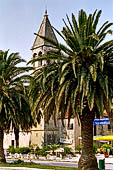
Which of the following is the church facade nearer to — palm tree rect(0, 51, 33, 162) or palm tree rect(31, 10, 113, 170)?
palm tree rect(0, 51, 33, 162)

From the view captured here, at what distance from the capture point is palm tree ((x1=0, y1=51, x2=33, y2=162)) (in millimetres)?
28828

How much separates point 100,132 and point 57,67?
148 feet

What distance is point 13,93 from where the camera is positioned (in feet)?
95.9

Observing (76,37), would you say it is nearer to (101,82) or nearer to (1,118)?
(101,82)

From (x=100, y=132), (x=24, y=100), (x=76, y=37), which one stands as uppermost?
(x=76, y=37)

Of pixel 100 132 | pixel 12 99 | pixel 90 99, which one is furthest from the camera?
pixel 100 132

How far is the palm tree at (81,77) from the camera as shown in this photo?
20.5 m

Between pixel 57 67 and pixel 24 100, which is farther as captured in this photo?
pixel 24 100

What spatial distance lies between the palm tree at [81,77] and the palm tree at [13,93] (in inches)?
257

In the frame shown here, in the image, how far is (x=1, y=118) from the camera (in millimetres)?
29578

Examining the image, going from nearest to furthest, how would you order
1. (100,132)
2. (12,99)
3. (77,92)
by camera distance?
(77,92)
(12,99)
(100,132)

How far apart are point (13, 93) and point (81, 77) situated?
34.0ft

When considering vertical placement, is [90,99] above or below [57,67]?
below

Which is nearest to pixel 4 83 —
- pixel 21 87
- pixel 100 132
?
pixel 21 87
